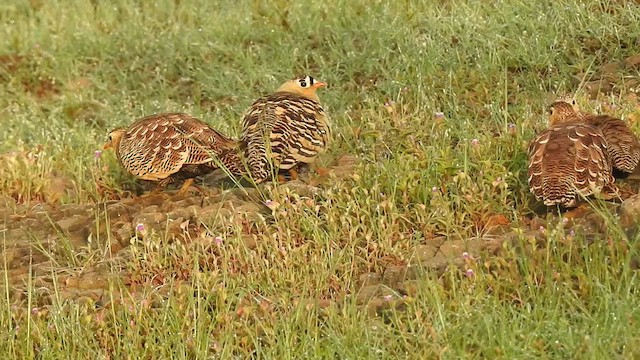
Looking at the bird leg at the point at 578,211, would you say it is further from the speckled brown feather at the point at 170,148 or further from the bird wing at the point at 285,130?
the speckled brown feather at the point at 170,148

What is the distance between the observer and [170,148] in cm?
666

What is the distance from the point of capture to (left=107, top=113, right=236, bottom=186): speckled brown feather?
665 cm

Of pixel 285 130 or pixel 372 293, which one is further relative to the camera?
pixel 285 130

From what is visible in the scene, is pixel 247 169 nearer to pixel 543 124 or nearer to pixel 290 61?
pixel 543 124

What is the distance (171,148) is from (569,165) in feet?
7.95

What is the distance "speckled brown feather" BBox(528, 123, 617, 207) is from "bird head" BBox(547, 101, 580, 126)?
49cm

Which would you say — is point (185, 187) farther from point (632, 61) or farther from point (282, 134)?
point (632, 61)

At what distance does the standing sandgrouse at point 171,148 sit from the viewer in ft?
21.8

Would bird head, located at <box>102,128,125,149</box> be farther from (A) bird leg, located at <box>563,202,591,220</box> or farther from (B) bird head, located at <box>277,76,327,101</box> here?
(A) bird leg, located at <box>563,202,591,220</box>

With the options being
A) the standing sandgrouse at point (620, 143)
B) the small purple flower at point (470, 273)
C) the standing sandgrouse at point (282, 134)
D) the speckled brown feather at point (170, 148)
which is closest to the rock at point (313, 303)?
the small purple flower at point (470, 273)

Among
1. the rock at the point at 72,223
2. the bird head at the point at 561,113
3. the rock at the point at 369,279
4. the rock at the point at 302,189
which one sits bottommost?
the rock at the point at 72,223

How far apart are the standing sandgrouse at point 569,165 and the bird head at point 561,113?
394mm

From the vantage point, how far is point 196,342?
491 centimetres

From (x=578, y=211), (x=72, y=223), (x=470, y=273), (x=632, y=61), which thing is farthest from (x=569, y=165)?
(x=72, y=223)
